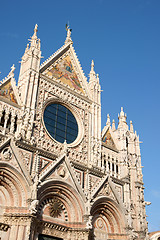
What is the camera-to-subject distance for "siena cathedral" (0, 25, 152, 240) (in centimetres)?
1487

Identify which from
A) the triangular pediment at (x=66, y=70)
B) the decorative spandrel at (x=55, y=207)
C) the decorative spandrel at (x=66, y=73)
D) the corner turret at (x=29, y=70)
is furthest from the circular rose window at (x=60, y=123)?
the decorative spandrel at (x=55, y=207)

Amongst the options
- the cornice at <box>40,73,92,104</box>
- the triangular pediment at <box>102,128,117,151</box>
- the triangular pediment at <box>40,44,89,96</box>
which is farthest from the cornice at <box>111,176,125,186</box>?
the triangular pediment at <box>40,44,89,96</box>

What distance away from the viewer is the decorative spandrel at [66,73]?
21312 millimetres

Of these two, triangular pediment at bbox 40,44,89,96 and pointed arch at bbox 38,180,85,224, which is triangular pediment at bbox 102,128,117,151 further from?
pointed arch at bbox 38,180,85,224

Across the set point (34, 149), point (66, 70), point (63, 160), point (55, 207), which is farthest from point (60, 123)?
point (55, 207)

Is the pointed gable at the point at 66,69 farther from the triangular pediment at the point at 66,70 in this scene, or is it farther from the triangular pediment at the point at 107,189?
the triangular pediment at the point at 107,189

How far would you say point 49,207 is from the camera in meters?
16.1

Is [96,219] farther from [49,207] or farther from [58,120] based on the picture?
[58,120]

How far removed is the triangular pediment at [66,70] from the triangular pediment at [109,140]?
3.22 m

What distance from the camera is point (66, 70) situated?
73.5 ft

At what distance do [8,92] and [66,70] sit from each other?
5912 mm

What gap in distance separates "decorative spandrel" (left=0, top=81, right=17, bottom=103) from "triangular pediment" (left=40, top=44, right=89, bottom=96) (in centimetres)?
308

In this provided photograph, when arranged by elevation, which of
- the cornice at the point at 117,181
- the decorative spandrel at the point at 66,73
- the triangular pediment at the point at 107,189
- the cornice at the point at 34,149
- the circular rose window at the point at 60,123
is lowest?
the triangular pediment at the point at 107,189

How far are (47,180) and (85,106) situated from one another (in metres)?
7.49
